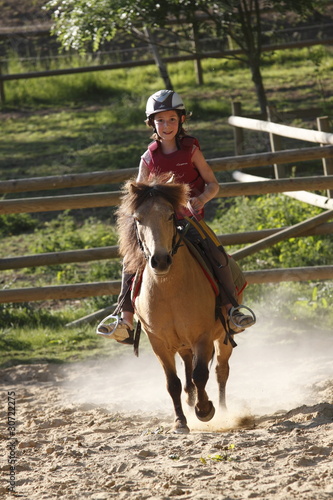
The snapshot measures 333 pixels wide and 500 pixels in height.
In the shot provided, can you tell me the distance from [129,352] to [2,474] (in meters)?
3.37

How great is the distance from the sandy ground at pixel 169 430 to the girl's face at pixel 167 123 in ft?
6.69

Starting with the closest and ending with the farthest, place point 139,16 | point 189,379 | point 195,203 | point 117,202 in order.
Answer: point 195,203
point 189,379
point 117,202
point 139,16

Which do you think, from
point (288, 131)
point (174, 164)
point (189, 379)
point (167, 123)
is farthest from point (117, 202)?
point (288, 131)

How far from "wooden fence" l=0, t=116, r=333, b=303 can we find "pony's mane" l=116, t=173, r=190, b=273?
86.3 inches

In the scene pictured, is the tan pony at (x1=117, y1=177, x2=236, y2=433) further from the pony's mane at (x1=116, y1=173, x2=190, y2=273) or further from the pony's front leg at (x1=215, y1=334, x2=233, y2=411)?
the pony's front leg at (x1=215, y1=334, x2=233, y2=411)

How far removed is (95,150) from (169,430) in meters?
9.13

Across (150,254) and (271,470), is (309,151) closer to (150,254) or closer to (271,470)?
(150,254)

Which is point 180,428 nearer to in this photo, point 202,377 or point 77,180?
point 202,377

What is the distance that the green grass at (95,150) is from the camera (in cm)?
819

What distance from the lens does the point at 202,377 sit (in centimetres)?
493

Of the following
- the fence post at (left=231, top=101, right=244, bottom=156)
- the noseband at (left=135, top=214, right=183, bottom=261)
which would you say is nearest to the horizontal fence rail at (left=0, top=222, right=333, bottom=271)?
the noseband at (left=135, top=214, right=183, bottom=261)

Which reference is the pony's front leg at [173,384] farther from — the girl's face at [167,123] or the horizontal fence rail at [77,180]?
the horizontal fence rail at [77,180]

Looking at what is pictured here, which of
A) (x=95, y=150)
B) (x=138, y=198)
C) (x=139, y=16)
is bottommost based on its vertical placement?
(x=95, y=150)

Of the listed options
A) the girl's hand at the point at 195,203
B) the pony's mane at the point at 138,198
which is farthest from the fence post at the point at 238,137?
the pony's mane at the point at 138,198
